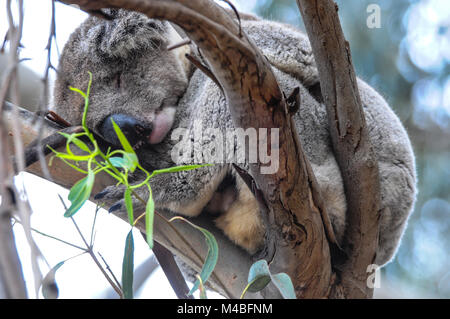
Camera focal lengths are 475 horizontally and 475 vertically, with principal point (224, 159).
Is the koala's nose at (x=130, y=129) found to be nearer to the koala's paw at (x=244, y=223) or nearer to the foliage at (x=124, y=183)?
the koala's paw at (x=244, y=223)

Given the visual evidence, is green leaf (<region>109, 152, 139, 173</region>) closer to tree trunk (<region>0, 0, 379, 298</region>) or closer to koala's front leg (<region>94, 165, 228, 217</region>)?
tree trunk (<region>0, 0, 379, 298</region>)

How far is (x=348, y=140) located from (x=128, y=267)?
3.27 feet

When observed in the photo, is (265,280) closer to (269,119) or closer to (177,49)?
(269,119)

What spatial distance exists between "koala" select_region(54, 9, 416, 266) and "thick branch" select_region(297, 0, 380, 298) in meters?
0.09

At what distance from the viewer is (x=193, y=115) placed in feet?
6.67

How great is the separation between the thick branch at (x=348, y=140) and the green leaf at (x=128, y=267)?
0.95m

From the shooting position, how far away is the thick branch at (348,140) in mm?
1727

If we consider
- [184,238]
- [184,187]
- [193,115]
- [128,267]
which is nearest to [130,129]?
[193,115]

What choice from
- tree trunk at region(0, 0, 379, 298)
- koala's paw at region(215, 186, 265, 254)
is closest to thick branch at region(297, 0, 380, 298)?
tree trunk at region(0, 0, 379, 298)

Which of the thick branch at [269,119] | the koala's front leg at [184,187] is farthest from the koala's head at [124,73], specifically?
the thick branch at [269,119]

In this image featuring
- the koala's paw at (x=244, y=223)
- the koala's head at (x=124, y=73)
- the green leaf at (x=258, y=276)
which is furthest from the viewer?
the koala's head at (x=124, y=73)

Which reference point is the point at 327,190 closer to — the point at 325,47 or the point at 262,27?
the point at 325,47

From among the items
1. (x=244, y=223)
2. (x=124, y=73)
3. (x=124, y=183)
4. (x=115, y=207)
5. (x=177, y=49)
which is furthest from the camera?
(x=177, y=49)

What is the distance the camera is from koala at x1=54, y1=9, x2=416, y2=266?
193cm
